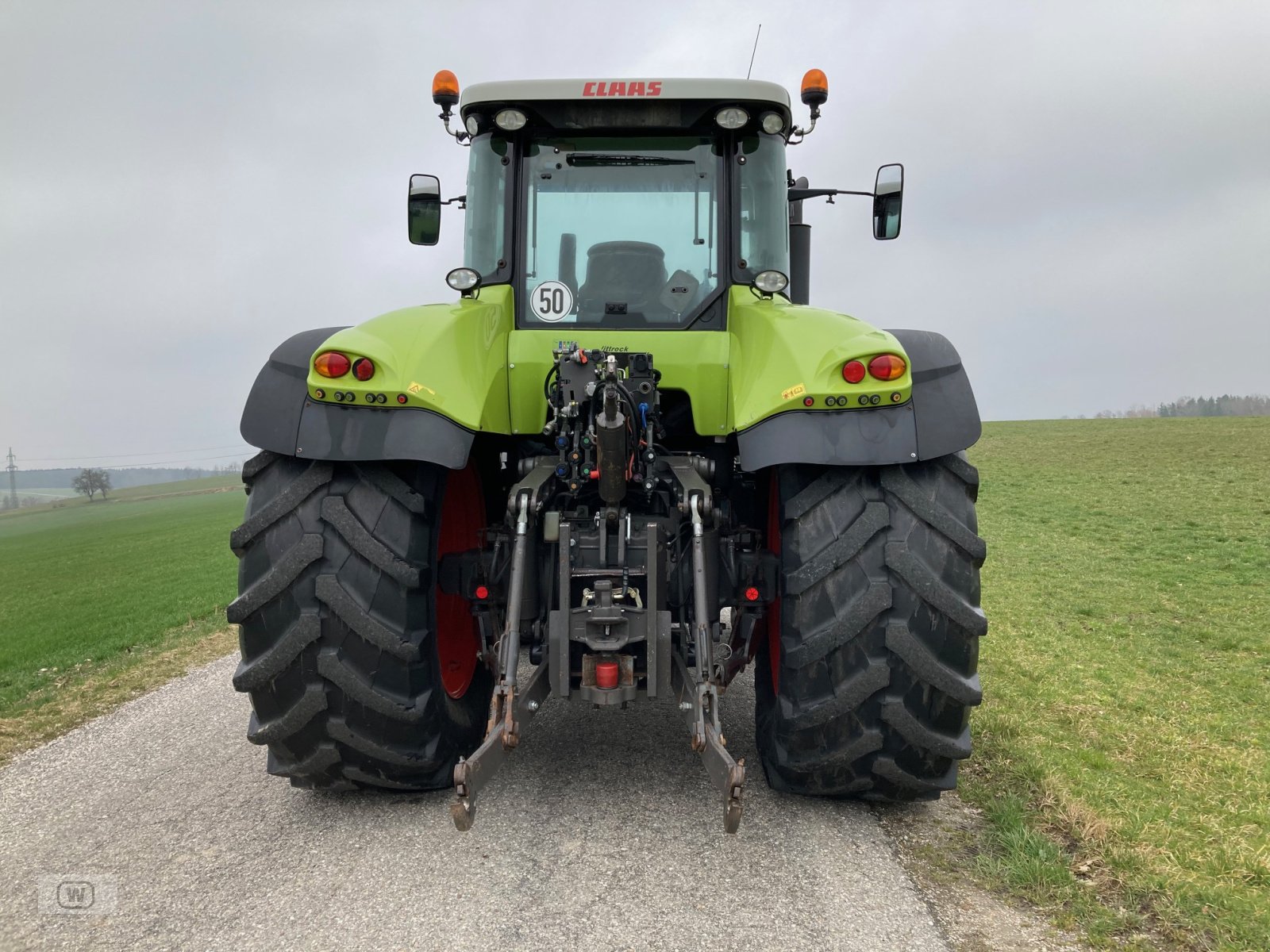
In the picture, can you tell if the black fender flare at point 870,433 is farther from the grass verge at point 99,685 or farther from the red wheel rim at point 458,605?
the grass verge at point 99,685

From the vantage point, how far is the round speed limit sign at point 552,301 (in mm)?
3795

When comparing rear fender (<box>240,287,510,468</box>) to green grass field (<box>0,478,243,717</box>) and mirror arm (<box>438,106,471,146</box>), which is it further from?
green grass field (<box>0,478,243,717</box>)

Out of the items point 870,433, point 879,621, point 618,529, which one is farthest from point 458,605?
point 870,433

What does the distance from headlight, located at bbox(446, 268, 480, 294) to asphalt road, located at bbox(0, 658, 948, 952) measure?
206 centimetres

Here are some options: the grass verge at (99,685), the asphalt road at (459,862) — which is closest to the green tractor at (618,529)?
the asphalt road at (459,862)

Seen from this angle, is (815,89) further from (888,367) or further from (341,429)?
Result: (341,429)

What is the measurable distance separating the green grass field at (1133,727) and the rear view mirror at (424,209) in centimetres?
360

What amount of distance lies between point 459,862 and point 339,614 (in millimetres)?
929

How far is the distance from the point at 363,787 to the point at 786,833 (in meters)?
1.60

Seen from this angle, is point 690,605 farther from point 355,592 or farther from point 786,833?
point 355,592

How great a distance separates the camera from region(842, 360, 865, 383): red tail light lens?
9.75 ft

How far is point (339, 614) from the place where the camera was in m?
3.04

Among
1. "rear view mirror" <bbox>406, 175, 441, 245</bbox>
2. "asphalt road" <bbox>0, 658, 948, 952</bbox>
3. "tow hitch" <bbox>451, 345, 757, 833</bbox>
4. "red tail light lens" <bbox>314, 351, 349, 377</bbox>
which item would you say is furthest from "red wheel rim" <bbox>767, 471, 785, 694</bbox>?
"rear view mirror" <bbox>406, 175, 441, 245</bbox>

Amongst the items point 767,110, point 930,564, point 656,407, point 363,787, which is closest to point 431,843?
point 363,787
